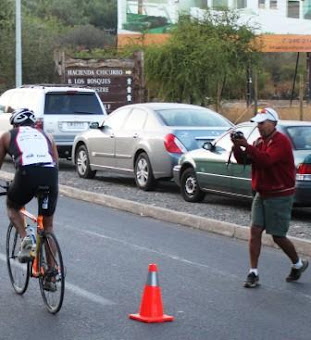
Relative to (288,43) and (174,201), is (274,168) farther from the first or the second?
(288,43)

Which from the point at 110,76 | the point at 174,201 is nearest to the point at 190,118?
the point at 174,201

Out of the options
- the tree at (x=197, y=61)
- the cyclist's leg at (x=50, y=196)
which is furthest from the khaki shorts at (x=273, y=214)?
the tree at (x=197, y=61)

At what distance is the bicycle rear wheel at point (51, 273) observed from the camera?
7.42 meters

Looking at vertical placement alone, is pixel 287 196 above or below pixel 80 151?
above

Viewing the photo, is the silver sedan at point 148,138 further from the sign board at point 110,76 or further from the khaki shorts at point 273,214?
the sign board at point 110,76

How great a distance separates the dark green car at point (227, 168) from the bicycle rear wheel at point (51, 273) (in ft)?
14.8

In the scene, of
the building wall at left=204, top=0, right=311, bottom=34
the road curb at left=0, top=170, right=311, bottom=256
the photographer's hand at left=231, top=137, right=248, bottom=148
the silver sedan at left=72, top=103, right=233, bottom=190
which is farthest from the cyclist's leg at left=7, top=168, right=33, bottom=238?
the building wall at left=204, top=0, right=311, bottom=34

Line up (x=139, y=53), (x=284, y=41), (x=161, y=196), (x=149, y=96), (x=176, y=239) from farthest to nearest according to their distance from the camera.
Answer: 1. (x=284, y=41)
2. (x=149, y=96)
3. (x=139, y=53)
4. (x=161, y=196)
5. (x=176, y=239)

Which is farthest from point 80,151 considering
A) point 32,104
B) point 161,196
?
point 161,196

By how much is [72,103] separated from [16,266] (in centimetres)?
1231

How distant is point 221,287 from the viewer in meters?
8.59

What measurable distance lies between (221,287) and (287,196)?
1.10 m

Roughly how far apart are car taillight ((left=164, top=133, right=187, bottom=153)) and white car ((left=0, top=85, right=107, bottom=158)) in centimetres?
487

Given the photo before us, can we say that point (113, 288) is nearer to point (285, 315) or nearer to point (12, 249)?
point (12, 249)
